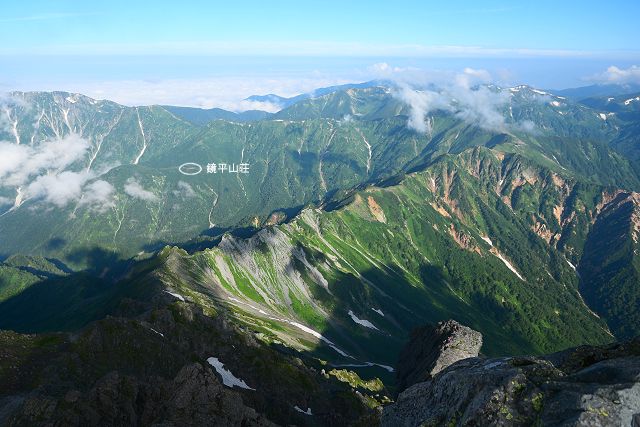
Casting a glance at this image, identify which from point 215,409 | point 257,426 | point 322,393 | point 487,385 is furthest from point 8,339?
point 487,385

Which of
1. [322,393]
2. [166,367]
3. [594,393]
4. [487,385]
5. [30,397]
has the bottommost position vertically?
[322,393]

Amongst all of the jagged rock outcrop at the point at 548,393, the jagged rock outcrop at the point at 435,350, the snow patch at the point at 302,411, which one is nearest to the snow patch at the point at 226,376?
the snow patch at the point at 302,411

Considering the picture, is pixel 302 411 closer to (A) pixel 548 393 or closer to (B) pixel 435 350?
(B) pixel 435 350

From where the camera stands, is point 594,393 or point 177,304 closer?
point 594,393

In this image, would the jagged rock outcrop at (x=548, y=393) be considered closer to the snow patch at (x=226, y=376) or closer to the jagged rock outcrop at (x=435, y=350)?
the snow patch at (x=226, y=376)

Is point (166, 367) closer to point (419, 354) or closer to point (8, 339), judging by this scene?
point (8, 339)

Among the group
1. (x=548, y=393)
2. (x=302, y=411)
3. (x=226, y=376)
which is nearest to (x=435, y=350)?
(x=302, y=411)
